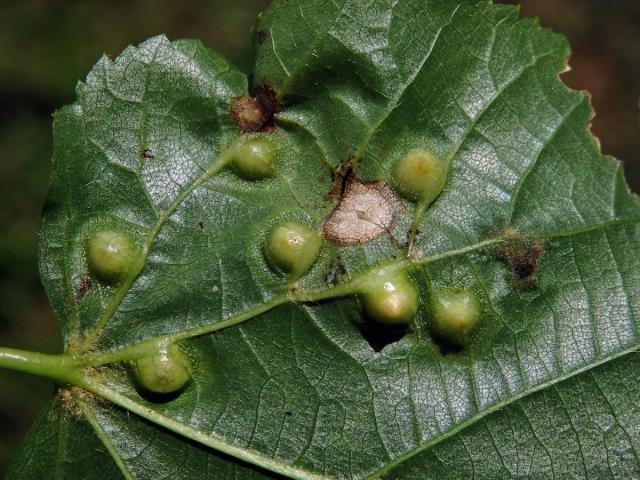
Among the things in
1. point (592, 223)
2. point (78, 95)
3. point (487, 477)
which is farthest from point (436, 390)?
point (78, 95)

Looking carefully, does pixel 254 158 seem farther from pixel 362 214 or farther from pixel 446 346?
pixel 446 346

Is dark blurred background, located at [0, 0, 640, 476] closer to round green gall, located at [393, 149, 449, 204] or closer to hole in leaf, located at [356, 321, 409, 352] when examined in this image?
round green gall, located at [393, 149, 449, 204]

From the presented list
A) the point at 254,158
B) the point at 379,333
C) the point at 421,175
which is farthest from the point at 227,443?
the point at 421,175

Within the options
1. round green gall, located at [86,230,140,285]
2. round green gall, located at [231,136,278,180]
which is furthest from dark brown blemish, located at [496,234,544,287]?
round green gall, located at [86,230,140,285]

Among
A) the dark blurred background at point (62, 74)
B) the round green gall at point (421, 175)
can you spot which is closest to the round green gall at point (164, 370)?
the round green gall at point (421, 175)

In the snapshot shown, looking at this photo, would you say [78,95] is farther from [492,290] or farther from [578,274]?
[578,274]

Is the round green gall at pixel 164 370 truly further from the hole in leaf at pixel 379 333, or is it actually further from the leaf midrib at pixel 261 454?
the hole in leaf at pixel 379 333
